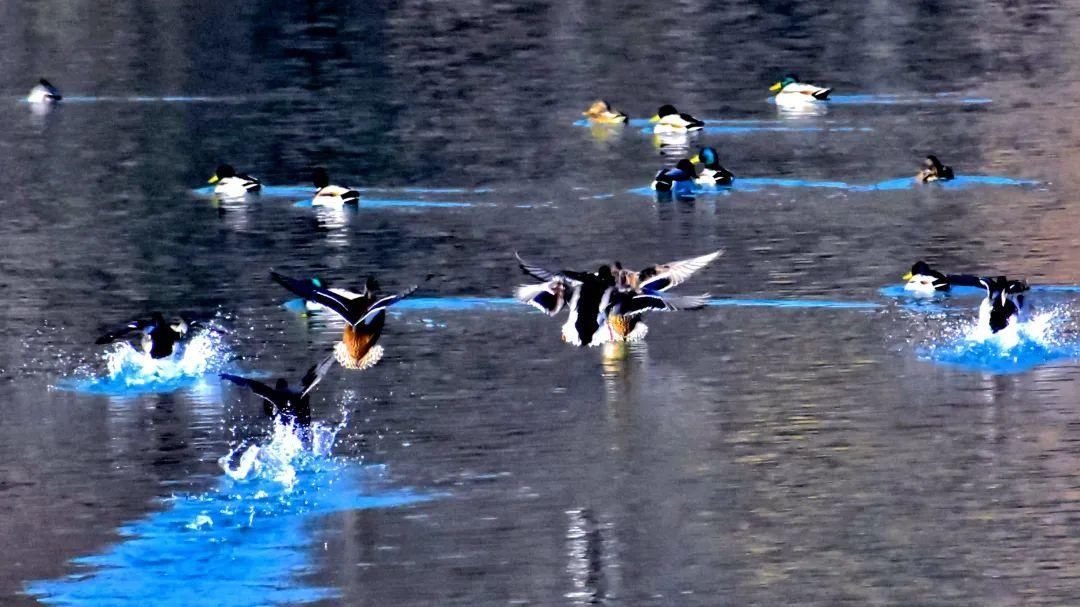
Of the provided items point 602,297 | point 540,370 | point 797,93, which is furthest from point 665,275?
point 797,93

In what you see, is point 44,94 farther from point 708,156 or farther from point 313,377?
point 313,377

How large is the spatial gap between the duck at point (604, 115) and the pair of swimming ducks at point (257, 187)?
20.3ft

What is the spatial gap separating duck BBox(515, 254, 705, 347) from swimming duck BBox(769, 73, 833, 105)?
18096 mm

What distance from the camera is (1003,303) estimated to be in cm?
1708

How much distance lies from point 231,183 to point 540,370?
10653 millimetres

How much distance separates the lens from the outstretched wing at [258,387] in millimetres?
13938

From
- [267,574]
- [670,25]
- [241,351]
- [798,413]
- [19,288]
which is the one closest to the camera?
[267,574]

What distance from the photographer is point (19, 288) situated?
20281 mm

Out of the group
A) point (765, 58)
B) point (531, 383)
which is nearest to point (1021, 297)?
point (531, 383)

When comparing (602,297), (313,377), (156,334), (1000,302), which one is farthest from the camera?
(1000,302)

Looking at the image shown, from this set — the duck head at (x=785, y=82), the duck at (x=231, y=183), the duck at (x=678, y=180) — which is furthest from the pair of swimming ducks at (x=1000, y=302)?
the duck head at (x=785, y=82)

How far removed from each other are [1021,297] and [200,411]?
625 centimetres

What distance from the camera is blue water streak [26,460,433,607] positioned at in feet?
38.5

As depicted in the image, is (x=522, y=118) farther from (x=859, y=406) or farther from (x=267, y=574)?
(x=267, y=574)
